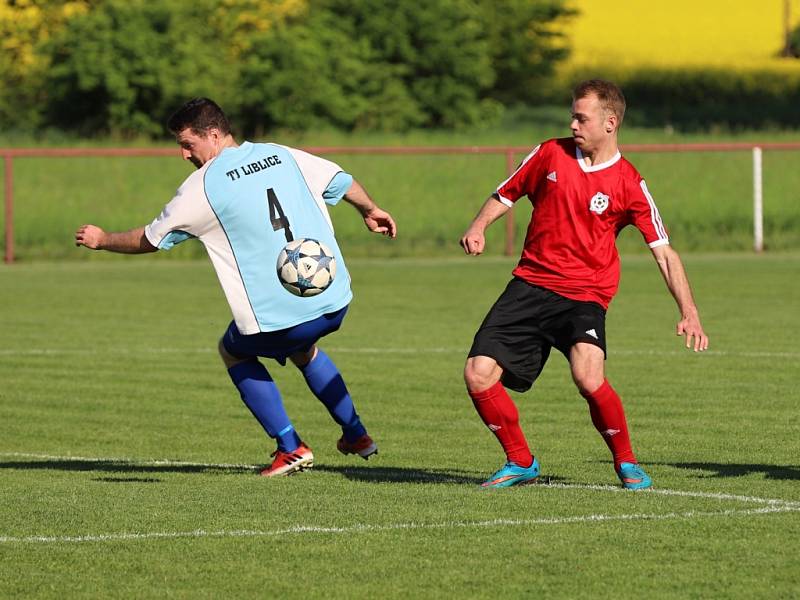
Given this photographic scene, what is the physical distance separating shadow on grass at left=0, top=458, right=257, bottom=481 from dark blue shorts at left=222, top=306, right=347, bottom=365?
0.81 m

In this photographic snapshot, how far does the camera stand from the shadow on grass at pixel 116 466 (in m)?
9.69

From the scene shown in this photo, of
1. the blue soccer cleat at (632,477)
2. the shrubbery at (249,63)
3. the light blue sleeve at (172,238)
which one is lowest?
the blue soccer cleat at (632,477)

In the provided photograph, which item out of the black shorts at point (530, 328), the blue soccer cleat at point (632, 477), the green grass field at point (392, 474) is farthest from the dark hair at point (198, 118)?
the blue soccer cleat at point (632, 477)

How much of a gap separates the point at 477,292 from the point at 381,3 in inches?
1501

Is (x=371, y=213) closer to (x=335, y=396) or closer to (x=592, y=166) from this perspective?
(x=335, y=396)

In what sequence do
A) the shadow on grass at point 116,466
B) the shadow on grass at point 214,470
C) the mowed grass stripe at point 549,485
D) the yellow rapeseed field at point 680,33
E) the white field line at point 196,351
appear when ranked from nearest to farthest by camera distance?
1. the mowed grass stripe at point 549,485
2. the shadow on grass at point 214,470
3. the shadow on grass at point 116,466
4. the white field line at point 196,351
5. the yellow rapeseed field at point 680,33

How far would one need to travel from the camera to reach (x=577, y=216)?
838 centimetres

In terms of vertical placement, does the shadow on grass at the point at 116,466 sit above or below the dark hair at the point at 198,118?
below

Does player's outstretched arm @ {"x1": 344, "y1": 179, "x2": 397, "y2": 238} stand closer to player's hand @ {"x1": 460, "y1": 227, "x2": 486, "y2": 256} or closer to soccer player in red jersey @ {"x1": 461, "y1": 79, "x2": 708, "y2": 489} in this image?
soccer player in red jersey @ {"x1": 461, "y1": 79, "x2": 708, "y2": 489}

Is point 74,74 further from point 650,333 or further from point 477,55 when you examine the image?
point 650,333

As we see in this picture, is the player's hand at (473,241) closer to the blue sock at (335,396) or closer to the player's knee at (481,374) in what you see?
the player's knee at (481,374)

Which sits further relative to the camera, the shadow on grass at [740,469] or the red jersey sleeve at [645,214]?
the shadow on grass at [740,469]

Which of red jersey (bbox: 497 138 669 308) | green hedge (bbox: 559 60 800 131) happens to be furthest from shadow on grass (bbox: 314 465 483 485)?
green hedge (bbox: 559 60 800 131)

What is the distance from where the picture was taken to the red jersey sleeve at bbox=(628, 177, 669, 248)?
27.5 ft
